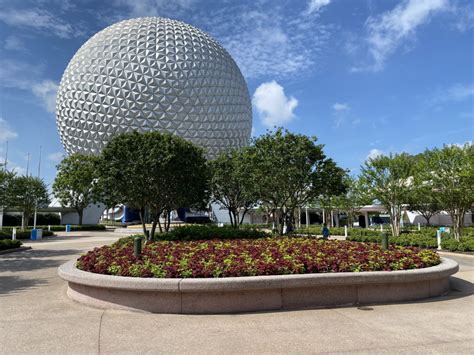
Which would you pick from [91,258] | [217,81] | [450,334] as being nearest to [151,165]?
[91,258]

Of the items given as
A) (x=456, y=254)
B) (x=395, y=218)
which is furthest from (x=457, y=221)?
(x=456, y=254)

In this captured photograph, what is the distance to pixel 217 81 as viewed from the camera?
54.1m

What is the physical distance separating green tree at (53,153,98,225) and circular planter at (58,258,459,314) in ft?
131

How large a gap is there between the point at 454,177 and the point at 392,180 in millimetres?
5149

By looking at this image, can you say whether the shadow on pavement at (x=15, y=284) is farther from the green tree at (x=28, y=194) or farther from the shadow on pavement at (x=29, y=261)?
the green tree at (x=28, y=194)

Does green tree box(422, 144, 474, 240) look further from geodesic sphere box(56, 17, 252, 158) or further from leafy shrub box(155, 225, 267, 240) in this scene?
geodesic sphere box(56, 17, 252, 158)

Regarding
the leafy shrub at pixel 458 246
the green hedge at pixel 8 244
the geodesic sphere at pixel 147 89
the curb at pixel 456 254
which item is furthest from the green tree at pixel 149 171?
the geodesic sphere at pixel 147 89

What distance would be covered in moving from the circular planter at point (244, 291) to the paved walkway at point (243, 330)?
0.87ft

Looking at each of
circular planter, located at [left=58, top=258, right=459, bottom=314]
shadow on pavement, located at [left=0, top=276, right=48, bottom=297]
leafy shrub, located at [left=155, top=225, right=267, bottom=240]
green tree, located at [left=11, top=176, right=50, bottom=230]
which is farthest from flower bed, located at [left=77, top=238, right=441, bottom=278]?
green tree, located at [left=11, top=176, right=50, bottom=230]

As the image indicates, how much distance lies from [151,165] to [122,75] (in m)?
35.6

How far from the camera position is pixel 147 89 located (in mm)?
48656

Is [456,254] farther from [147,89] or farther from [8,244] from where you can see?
[147,89]

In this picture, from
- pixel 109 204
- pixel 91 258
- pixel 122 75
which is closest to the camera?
pixel 91 258

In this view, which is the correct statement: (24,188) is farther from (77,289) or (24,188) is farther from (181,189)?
(77,289)
